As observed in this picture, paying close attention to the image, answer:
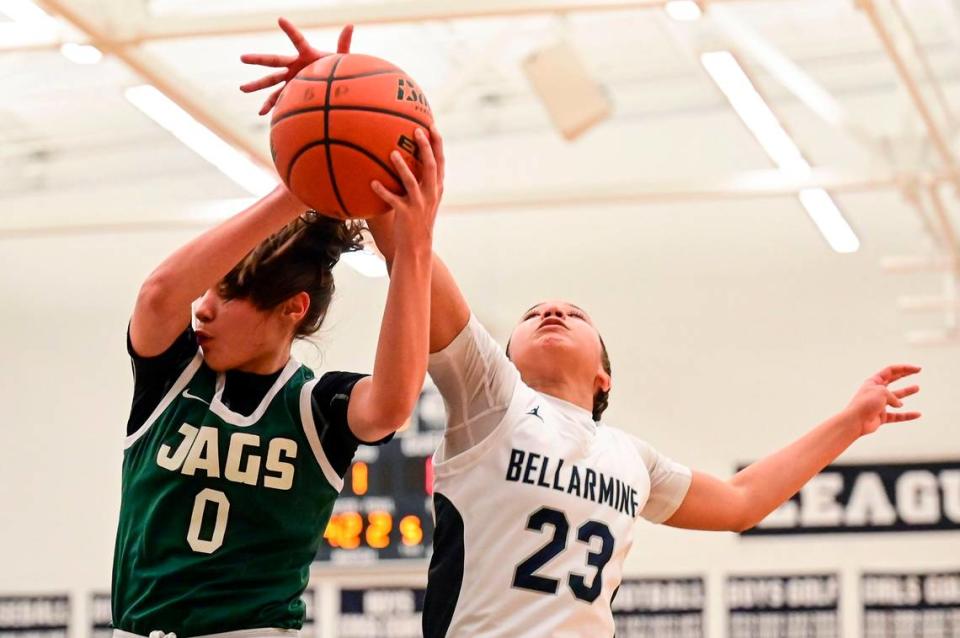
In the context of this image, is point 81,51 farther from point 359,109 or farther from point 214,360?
point 359,109

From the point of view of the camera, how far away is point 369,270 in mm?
10945

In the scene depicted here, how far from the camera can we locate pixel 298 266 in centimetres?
285

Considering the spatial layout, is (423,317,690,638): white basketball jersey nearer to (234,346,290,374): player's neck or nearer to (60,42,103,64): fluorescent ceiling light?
(234,346,290,374): player's neck

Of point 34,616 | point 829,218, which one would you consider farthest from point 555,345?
point 34,616

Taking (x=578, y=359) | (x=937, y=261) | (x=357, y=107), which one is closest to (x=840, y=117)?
(x=937, y=261)

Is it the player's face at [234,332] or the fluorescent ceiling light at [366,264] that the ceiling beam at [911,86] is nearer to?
the player's face at [234,332]

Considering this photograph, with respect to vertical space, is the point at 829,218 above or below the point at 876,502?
above

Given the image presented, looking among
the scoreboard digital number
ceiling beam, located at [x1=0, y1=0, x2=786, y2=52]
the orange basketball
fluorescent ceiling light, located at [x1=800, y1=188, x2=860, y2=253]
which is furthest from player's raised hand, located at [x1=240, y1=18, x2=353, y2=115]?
the scoreboard digital number

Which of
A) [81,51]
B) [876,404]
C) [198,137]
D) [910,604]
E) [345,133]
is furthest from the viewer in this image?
[910,604]

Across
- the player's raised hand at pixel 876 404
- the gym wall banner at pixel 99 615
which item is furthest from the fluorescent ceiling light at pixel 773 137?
the gym wall banner at pixel 99 615

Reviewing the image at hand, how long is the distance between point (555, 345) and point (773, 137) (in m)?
4.93

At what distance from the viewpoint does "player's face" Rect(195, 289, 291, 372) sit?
110 inches

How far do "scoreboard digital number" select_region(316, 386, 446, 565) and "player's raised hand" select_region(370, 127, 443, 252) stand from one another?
733 centimetres

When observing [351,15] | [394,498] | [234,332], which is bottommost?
[234,332]
